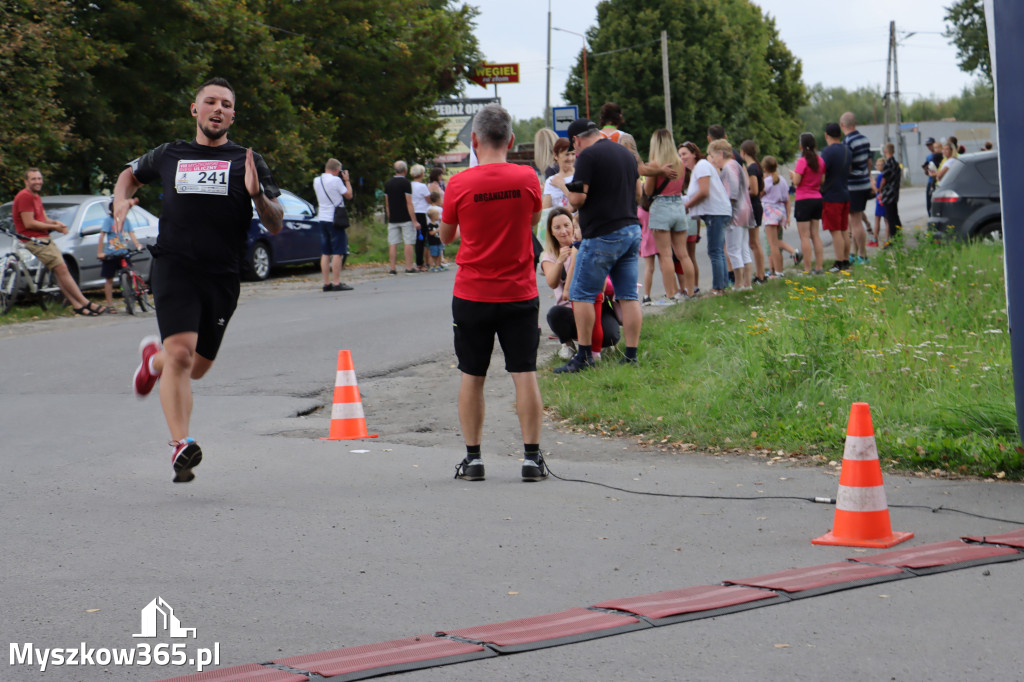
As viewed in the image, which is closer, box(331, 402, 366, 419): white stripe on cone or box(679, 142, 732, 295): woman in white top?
box(331, 402, 366, 419): white stripe on cone

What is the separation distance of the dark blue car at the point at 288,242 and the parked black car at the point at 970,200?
1077cm

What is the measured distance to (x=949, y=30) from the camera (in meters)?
45.9

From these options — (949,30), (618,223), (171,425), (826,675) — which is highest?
(949,30)

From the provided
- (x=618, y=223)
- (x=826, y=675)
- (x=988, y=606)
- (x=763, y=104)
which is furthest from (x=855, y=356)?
(x=763, y=104)

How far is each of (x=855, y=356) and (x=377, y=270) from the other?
16460 millimetres

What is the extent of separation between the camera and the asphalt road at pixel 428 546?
3.96 meters

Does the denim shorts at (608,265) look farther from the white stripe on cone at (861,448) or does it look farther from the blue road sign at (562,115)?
the blue road sign at (562,115)

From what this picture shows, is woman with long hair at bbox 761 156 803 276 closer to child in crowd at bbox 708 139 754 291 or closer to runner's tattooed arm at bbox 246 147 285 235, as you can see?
child in crowd at bbox 708 139 754 291

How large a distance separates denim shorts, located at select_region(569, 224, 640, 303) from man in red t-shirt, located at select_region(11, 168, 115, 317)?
28.6 feet

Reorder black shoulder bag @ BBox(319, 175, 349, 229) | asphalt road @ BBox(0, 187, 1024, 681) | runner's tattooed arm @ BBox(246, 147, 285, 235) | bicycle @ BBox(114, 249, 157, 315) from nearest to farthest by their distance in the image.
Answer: asphalt road @ BBox(0, 187, 1024, 681) → runner's tattooed arm @ BBox(246, 147, 285, 235) → bicycle @ BBox(114, 249, 157, 315) → black shoulder bag @ BBox(319, 175, 349, 229)

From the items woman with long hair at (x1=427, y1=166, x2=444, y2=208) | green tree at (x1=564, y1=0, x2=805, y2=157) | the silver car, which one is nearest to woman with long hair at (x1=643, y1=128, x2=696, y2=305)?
the silver car

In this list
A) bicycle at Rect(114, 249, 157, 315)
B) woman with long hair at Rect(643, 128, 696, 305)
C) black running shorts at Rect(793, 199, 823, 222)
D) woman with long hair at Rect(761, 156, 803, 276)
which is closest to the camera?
woman with long hair at Rect(643, 128, 696, 305)

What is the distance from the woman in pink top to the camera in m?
15.4

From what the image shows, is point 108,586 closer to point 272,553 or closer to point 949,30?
point 272,553
